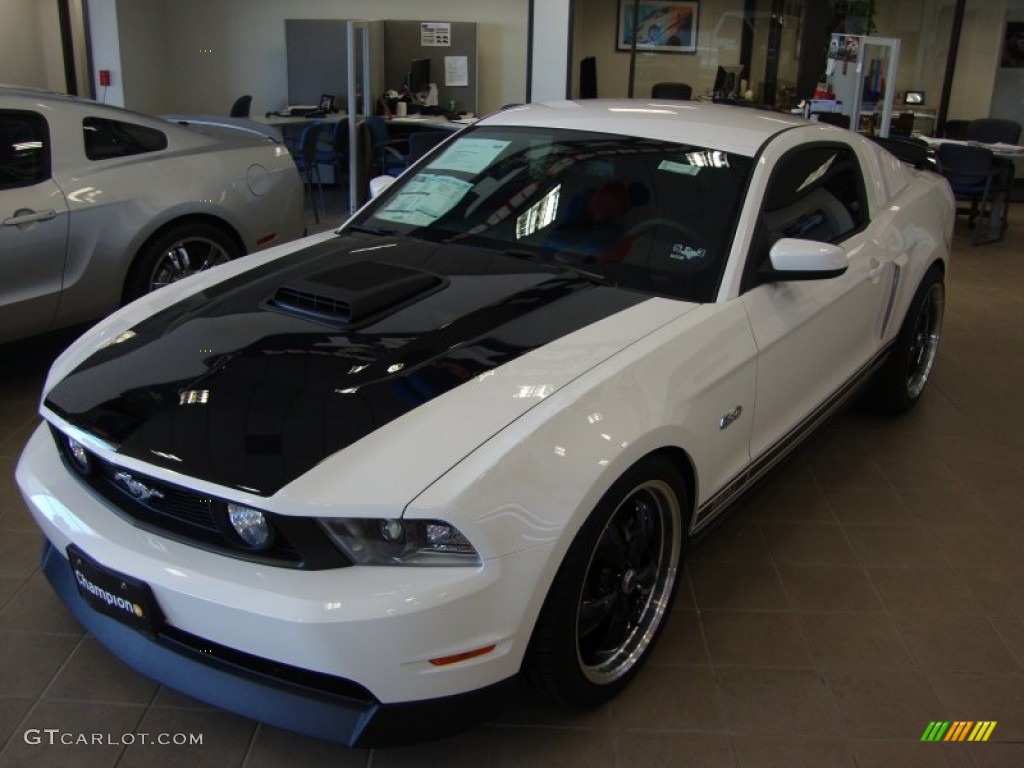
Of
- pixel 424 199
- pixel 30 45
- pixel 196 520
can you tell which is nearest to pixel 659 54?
pixel 30 45

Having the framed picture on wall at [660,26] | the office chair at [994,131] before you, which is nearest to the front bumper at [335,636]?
the office chair at [994,131]

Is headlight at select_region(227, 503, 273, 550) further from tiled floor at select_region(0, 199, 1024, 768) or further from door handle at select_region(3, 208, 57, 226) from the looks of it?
door handle at select_region(3, 208, 57, 226)

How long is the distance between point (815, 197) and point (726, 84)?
33.3 feet

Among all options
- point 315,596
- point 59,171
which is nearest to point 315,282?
point 315,596

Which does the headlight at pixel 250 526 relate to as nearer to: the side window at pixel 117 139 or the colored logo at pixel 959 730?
the colored logo at pixel 959 730

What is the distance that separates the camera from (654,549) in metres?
2.73

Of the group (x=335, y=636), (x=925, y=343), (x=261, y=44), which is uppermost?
(x=261, y=44)

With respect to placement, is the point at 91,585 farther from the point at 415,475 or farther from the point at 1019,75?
the point at 1019,75

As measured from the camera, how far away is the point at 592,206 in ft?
10.4

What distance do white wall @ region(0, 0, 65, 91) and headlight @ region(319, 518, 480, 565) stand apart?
1124 centimetres

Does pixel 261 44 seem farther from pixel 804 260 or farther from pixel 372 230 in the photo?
pixel 804 260

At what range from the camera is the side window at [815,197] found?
3162 mm

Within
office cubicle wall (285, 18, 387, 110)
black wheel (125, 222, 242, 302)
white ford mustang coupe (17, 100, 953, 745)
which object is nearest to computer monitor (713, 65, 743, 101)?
office cubicle wall (285, 18, 387, 110)

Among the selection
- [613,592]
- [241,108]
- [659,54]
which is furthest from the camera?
[659,54]
